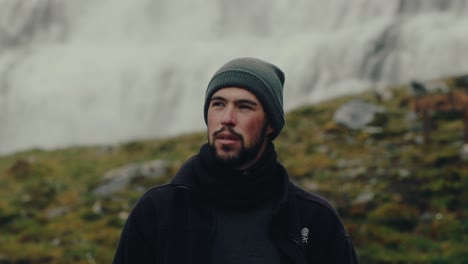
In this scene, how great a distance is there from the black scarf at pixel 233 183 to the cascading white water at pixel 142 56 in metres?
68.4

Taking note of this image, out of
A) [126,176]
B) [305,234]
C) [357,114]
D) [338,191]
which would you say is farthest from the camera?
[357,114]

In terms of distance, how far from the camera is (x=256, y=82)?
11.8ft

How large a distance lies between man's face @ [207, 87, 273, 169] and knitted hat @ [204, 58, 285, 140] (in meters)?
0.03

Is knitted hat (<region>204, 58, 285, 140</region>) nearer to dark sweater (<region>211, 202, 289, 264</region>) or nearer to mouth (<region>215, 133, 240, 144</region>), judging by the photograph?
mouth (<region>215, 133, 240, 144</region>)

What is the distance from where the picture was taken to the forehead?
3.57m

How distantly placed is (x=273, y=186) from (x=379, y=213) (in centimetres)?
1115

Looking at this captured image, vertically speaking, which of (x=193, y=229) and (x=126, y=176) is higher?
(x=126, y=176)

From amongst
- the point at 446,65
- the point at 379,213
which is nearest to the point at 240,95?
the point at 379,213

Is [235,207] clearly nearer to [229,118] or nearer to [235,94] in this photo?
[229,118]

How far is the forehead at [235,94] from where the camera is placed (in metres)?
3.57

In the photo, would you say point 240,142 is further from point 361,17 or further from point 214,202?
point 361,17

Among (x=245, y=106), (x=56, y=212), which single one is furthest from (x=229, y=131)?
(x=56, y=212)

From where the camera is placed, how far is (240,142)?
3553 mm

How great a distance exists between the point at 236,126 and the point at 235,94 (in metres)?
0.16
